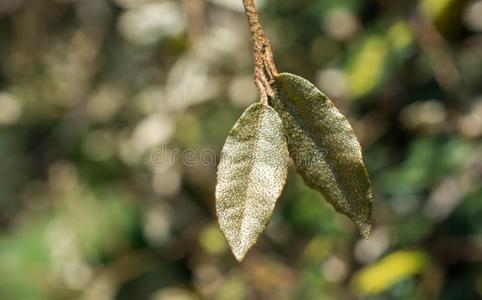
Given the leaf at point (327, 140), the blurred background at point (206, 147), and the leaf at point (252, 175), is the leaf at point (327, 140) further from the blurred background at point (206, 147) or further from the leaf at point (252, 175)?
the blurred background at point (206, 147)

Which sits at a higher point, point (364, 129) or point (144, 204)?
point (364, 129)

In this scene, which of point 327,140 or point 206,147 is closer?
point 327,140

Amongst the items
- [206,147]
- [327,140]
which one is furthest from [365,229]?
[206,147]

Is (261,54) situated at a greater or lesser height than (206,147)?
greater

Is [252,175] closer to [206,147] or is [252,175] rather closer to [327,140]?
[327,140]

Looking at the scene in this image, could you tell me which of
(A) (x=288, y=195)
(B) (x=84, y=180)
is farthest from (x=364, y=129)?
(B) (x=84, y=180)

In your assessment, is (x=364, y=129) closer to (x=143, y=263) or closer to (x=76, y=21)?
(x=143, y=263)
